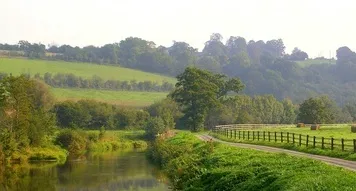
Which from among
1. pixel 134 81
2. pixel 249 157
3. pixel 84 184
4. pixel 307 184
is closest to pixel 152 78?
pixel 134 81

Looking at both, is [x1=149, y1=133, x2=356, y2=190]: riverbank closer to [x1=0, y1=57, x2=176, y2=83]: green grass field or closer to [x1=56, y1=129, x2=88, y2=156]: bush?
[x1=56, y1=129, x2=88, y2=156]: bush

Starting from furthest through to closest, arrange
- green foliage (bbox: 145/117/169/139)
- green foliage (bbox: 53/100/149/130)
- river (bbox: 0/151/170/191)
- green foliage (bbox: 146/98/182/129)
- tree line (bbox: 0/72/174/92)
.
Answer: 1. tree line (bbox: 0/72/174/92)
2. green foliage (bbox: 146/98/182/129)
3. green foliage (bbox: 53/100/149/130)
4. green foliage (bbox: 145/117/169/139)
5. river (bbox: 0/151/170/191)

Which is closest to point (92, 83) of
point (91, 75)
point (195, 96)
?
point (91, 75)

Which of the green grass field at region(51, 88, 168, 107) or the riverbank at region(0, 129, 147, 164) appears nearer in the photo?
the riverbank at region(0, 129, 147, 164)

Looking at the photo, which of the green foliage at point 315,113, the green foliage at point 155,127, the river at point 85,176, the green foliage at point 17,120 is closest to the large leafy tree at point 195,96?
the green foliage at point 155,127

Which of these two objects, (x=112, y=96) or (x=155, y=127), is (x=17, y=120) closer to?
(x=155, y=127)

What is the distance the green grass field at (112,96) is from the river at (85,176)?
227ft

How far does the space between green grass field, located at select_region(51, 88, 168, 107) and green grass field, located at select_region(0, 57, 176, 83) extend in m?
16.9

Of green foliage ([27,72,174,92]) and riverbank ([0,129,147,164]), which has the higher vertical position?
green foliage ([27,72,174,92])

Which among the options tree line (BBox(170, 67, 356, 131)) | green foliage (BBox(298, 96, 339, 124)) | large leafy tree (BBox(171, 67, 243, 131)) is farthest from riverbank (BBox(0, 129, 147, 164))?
green foliage (BBox(298, 96, 339, 124))

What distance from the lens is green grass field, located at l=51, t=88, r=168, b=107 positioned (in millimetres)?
138475

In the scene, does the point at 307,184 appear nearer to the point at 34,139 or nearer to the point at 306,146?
the point at 306,146

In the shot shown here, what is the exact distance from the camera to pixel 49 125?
262ft

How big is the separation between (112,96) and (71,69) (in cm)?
3129
